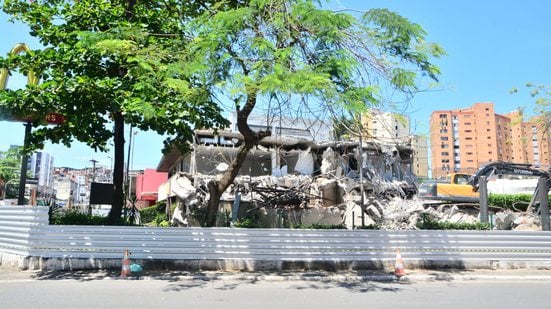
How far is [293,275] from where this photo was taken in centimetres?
1144

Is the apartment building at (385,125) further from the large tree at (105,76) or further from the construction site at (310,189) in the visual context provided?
the construction site at (310,189)

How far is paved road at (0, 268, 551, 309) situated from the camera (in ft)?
26.6

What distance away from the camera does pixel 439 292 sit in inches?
386

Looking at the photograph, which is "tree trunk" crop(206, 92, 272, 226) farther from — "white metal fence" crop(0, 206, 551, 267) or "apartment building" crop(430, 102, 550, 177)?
"apartment building" crop(430, 102, 550, 177)

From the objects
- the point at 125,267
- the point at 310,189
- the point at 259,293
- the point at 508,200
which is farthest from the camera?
the point at 508,200

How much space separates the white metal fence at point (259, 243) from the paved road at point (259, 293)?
109 cm

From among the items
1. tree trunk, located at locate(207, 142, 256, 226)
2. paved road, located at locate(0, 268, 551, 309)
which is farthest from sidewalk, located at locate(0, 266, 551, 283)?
tree trunk, located at locate(207, 142, 256, 226)

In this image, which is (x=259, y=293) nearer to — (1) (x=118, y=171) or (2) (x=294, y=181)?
(1) (x=118, y=171)

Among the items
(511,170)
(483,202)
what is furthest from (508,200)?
(483,202)

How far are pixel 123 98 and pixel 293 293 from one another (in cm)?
564

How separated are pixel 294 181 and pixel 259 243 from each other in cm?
829

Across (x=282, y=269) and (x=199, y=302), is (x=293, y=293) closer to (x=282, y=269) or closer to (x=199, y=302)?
(x=199, y=302)

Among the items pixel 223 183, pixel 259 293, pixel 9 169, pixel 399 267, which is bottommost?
pixel 259 293

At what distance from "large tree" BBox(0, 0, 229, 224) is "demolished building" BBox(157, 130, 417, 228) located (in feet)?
21.5
